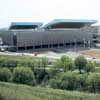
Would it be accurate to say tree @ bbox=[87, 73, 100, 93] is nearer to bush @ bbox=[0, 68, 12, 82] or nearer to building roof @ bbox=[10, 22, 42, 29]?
bush @ bbox=[0, 68, 12, 82]

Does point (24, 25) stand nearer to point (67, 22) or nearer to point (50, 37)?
point (50, 37)

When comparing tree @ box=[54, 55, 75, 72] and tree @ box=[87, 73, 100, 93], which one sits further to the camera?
tree @ box=[54, 55, 75, 72]

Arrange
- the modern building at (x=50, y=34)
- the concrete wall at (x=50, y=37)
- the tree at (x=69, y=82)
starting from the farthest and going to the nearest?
the modern building at (x=50, y=34)
the concrete wall at (x=50, y=37)
the tree at (x=69, y=82)

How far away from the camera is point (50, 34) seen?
1654 inches

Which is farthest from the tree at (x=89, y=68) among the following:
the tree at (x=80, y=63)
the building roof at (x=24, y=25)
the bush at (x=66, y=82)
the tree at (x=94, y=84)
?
the building roof at (x=24, y=25)

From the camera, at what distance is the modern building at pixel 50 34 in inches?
1543

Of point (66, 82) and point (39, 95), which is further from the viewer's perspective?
point (66, 82)

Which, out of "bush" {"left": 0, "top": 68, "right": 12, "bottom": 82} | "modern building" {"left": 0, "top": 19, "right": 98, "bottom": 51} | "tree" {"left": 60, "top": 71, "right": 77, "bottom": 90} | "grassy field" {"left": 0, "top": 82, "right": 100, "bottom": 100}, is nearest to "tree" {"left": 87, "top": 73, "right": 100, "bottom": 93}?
"tree" {"left": 60, "top": 71, "right": 77, "bottom": 90}

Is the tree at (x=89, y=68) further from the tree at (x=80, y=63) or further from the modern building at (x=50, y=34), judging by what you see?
the modern building at (x=50, y=34)

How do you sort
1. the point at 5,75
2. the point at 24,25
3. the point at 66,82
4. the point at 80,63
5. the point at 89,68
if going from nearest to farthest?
the point at 66,82 → the point at 5,75 → the point at 89,68 → the point at 80,63 → the point at 24,25

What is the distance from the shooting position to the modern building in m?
39.2

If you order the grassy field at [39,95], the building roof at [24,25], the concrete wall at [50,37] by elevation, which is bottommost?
the concrete wall at [50,37]

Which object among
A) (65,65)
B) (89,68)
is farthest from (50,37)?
(89,68)

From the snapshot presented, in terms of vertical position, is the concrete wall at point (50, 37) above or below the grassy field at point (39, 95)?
below
